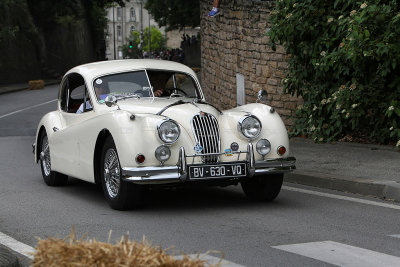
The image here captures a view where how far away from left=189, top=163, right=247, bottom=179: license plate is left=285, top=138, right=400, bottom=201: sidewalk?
5.99ft

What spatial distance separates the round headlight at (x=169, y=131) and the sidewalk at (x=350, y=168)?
2.51 m

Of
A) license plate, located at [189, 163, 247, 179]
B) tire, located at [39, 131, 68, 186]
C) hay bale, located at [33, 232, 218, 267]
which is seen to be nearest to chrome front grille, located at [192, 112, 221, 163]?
license plate, located at [189, 163, 247, 179]

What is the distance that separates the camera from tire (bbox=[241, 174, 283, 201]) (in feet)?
30.7

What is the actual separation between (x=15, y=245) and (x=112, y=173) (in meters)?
2.08

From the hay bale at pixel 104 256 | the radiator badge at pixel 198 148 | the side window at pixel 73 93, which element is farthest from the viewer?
the side window at pixel 73 93

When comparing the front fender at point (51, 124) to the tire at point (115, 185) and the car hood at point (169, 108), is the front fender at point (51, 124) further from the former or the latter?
the tire at point (115, 185)

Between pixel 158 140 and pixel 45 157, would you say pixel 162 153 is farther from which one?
pixel 45 157

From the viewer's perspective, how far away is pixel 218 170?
28.2 feet

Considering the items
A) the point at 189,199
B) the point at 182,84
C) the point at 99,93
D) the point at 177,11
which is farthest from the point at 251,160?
the point at 177,11

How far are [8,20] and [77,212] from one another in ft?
141

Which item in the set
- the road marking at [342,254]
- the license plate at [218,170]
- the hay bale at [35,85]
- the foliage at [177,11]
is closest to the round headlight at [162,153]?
the license plate at [218,170]

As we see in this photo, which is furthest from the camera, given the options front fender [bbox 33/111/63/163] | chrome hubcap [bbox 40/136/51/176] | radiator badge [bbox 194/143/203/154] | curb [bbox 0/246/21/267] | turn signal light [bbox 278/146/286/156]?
chrome hubcap [bbox 40/136/51/176]

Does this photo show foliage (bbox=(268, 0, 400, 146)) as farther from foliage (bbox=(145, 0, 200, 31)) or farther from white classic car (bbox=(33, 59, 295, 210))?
foliage (bbox=(145, 0, 200, 31))

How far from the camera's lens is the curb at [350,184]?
9.53 m
